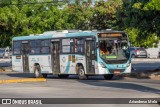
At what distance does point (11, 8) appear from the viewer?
46.2 metres

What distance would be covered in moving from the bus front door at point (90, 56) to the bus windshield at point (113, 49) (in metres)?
0.46

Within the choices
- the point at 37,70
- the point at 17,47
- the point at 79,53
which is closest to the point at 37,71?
the point at 37,70

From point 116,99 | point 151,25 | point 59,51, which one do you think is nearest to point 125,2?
point 151,25

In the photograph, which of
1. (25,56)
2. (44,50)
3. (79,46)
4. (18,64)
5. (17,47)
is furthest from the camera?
(17,47)

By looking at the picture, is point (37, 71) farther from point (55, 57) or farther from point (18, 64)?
point (55, 57)

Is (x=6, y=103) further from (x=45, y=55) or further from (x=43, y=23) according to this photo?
(x=43, y=23)

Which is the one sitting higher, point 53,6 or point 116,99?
point 53,6

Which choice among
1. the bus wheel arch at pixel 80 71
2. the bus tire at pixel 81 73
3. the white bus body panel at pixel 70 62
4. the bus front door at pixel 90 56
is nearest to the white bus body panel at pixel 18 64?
the white bus body panel at pixel 70 62

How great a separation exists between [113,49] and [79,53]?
209cm

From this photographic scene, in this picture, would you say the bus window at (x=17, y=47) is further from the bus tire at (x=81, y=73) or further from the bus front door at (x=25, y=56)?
the bus tire at (x=81, y=73)

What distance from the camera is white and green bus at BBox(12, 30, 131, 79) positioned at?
2909 centimetres

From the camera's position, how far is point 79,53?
30062 millimetres

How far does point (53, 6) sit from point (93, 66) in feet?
62.8

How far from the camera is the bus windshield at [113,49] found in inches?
1147
